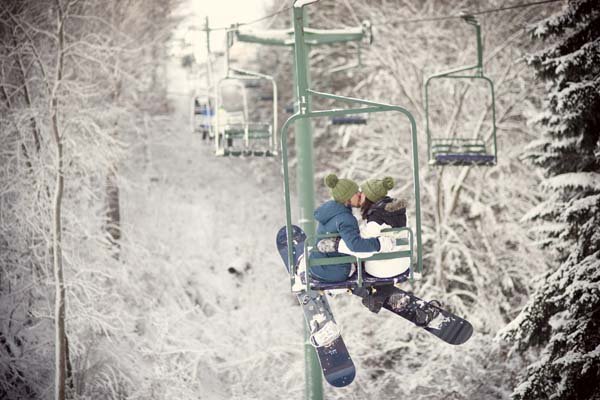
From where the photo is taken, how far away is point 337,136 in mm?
15203

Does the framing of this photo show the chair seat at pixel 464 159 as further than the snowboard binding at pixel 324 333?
Yes

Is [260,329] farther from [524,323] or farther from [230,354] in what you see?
[524,323]

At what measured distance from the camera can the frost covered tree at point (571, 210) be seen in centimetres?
716

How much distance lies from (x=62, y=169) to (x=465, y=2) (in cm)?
823

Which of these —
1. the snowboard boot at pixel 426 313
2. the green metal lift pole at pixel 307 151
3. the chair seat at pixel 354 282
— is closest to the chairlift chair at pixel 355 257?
the chair seat at pixel 354 282

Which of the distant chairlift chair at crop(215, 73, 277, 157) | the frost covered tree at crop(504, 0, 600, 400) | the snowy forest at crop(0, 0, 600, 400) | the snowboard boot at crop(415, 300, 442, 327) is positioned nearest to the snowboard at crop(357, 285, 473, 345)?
the snowboard boot at crop(415, 300, 442, 327)

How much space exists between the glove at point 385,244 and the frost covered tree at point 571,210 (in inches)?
135

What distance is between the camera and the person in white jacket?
15.2ft

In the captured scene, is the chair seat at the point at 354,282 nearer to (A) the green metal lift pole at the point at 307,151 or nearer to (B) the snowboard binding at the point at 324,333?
(B) the snowboard binding at the point at 324,333

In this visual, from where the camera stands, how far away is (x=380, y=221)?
4.68 m

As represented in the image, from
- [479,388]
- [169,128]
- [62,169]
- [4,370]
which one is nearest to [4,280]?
[4,370]

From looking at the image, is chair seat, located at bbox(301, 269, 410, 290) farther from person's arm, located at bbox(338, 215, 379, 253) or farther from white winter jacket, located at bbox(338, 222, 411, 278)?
person's arm, located at bbox(338, 215, 379, 253)

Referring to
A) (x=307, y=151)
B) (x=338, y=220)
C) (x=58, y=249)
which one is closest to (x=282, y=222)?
(x=58, y=249)

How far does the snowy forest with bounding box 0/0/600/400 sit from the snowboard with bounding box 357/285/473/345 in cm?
206
